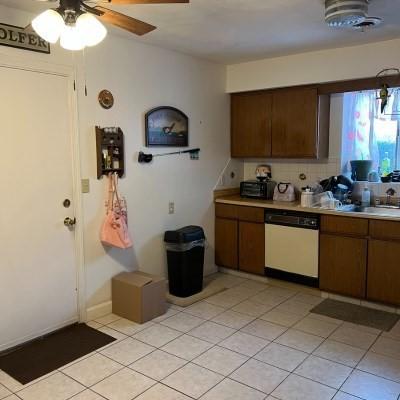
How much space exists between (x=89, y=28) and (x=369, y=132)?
136 inches

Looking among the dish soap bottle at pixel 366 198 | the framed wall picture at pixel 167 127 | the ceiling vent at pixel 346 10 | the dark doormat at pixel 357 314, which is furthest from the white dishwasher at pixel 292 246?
the ceiling vent at pixel 346 10

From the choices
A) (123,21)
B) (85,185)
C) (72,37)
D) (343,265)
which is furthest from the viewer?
(343,265)

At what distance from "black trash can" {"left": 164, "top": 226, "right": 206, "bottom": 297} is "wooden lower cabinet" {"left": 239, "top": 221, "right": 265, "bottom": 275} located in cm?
68

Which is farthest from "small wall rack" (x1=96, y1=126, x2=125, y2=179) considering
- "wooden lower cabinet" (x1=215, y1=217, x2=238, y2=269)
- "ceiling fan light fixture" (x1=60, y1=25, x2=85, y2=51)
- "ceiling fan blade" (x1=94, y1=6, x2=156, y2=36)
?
"wooden lower cabinet" (x1=215, y1=217, x2=238, y2=269)

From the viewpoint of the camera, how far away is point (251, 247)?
14.5 feet

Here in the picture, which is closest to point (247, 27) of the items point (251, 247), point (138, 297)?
point (251, 247)

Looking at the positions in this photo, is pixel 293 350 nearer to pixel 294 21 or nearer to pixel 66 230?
pixel 66 230

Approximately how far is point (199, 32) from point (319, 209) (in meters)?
1.96

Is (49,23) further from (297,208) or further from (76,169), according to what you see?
(297,208)

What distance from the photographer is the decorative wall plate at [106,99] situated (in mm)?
3377

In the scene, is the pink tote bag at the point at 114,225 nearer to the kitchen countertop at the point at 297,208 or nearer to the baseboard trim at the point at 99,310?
the baseboard trim at the point at 99,310

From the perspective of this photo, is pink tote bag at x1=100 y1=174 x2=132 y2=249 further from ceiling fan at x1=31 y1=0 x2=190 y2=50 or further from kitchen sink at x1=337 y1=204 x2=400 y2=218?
kitchen sink at x1=337 y1=204 x2=400 y2=218

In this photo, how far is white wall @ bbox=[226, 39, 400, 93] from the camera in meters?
3.69


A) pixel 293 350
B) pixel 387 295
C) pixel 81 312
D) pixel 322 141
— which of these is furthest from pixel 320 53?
pixel 81 312
